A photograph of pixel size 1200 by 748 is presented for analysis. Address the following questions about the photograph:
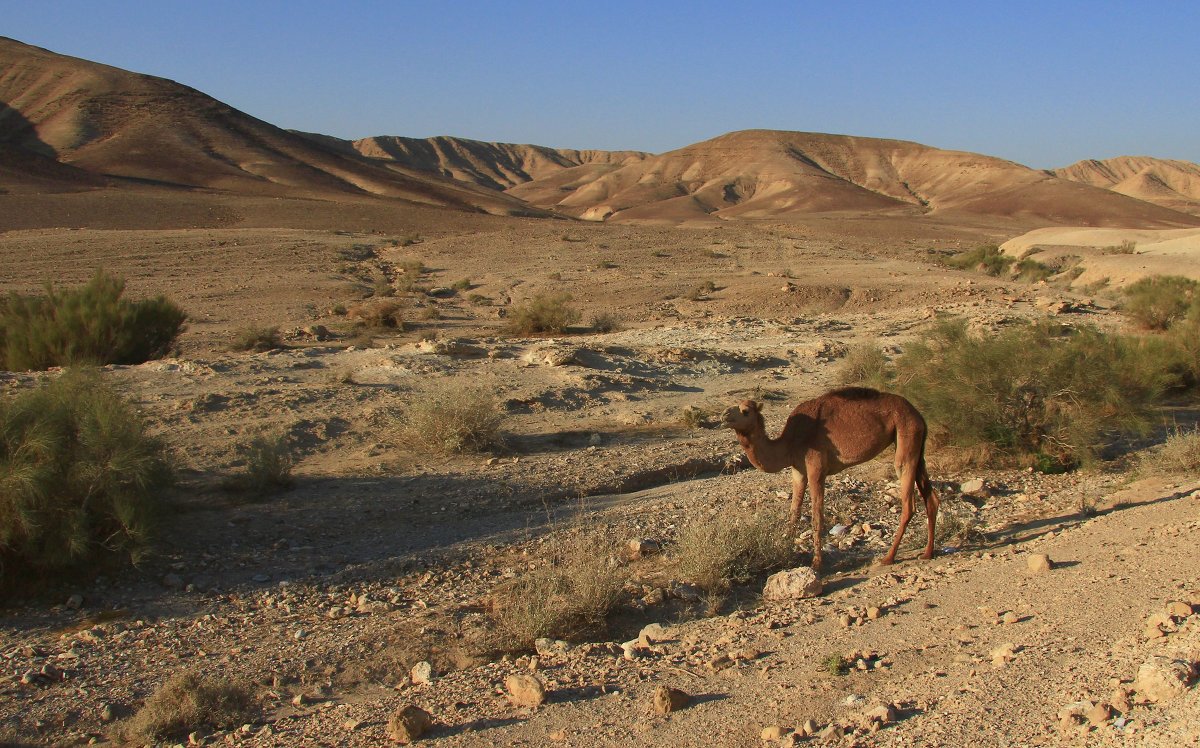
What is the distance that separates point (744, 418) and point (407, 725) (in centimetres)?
347

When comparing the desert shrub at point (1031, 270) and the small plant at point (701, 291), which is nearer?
the small plant at point (701, 291)

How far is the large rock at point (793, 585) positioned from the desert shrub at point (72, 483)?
4775 mm

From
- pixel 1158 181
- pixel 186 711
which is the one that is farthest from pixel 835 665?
pixel 1158 181

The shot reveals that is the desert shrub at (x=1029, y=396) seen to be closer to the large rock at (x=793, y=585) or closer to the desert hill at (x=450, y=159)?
the large rock at (x=793, y=585)

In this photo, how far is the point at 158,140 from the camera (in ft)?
287

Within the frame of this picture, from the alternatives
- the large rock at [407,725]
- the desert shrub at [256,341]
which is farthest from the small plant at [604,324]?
the large rock at [407,725]

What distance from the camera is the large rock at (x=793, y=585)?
685 cm

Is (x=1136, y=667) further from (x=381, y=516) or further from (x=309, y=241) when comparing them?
(x=309, y=241)

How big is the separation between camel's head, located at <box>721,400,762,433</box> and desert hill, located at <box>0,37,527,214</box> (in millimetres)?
74558

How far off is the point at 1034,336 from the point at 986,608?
257 inches

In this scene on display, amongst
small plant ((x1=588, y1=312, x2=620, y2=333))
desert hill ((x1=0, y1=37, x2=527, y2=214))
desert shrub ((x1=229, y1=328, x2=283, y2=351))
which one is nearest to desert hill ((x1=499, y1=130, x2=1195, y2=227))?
desert hill ((x1=0, y1=37, x2=527, y2=214))

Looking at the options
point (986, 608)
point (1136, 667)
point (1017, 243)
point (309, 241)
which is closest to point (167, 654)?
point (986, 608)

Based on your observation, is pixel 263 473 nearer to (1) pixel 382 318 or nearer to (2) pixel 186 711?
(2) pixel 186 711

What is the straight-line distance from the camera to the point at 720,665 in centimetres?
555
